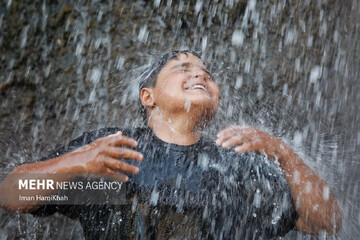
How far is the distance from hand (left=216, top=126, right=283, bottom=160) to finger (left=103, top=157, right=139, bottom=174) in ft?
1.14

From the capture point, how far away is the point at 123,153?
1.58 meters

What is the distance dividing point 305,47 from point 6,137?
2.24m

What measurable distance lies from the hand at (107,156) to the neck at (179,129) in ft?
1.59

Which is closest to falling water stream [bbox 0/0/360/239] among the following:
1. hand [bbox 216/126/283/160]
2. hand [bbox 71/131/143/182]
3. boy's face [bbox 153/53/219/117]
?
boy's face [bbox 153/53/219/117]

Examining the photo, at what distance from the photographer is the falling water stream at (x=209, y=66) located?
2.93 metres

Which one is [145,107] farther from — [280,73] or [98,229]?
[280,73]

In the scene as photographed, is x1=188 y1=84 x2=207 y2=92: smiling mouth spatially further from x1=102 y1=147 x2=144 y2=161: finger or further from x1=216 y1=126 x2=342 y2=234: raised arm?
x1=102 y1=147 x2=144 y2=161: finger

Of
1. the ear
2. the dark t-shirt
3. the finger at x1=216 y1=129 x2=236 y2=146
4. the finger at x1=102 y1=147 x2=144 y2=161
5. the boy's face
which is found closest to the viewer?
the finger at x1=102 y1=147 x2=144 y2=161

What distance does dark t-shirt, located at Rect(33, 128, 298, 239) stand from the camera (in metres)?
1.85

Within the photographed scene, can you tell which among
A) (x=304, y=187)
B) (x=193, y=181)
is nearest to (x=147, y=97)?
(x=193, y=181)

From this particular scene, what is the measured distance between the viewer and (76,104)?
3.08 m

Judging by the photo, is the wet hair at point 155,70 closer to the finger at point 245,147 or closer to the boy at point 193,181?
the boy at point 193,181

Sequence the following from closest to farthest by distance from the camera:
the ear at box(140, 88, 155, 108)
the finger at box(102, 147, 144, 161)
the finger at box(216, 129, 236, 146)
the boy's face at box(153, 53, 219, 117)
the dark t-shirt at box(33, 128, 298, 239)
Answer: the finger at box(102, 147, 144, 161) → the finger at box(216, 129, 236, 146) → the dark t-shirt at box(33, 128, 298, 239) → the boy's face at box(153, 53, 219, 117) → the ear at box(140, 88, 155, 108)

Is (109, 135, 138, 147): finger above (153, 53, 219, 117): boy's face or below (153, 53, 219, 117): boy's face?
below
